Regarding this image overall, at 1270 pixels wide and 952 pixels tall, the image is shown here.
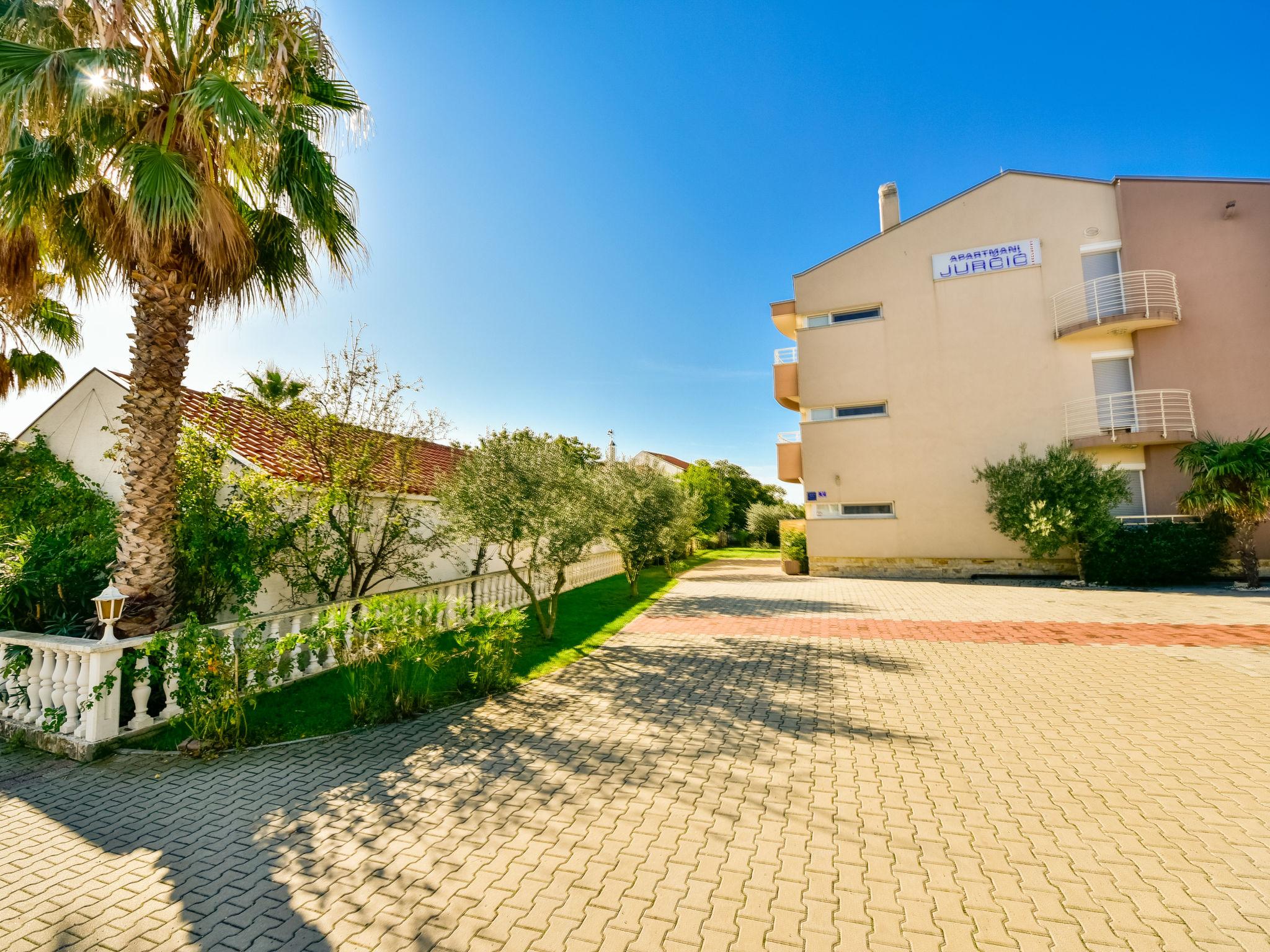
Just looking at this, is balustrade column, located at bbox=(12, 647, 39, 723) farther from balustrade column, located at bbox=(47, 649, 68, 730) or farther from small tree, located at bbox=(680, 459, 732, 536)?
small tree, located at bbox=(680, 459, 732, 536)

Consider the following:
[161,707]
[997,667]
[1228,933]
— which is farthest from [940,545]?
[161,707]

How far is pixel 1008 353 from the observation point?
17.4m

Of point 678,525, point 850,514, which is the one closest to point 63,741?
point 678,525

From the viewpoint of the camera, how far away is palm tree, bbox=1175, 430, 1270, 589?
43.3 ft

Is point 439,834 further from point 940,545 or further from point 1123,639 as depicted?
point 940,545

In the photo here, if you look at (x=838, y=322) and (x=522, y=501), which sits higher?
(x=838, y=322)

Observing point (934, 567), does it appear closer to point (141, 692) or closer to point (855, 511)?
point (855, 511)

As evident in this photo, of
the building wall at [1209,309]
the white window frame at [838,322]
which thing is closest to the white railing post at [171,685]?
the white window frame at [838,322]

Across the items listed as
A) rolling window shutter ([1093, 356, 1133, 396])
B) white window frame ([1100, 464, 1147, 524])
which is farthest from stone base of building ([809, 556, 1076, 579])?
rolling window shutter ([1093, 356, 1133, 396])

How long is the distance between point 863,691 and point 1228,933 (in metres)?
4.11

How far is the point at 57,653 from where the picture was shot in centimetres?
540

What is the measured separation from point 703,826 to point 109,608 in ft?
19.5

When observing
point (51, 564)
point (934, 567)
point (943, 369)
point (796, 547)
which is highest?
point (943, 369)

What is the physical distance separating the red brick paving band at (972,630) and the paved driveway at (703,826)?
1848 millimetres
